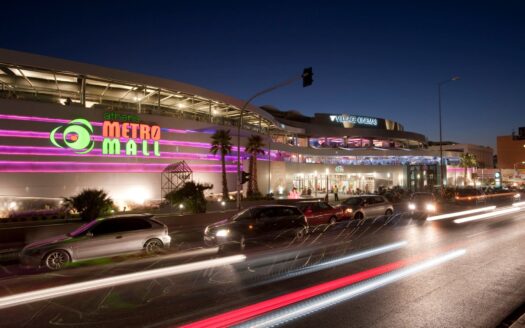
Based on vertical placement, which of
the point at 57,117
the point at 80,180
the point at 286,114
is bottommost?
the point at 80,180

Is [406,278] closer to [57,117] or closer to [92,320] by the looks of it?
[92,320]

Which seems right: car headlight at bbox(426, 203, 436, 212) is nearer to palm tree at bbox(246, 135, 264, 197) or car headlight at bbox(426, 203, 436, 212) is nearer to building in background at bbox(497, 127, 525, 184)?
palm tree at bbox(246, 135, 264, 197)

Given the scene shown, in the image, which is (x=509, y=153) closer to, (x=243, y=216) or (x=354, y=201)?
(x=354, y=201)

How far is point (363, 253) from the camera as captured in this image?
1206 centimetres

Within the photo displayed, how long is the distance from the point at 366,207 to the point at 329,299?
16.8 meters

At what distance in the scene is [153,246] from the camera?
12891mm

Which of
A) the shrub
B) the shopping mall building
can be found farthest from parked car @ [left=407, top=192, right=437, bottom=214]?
the shopping mall building

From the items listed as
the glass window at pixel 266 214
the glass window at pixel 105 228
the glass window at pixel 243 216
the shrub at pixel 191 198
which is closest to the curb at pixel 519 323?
the glass window at pixel 266 214

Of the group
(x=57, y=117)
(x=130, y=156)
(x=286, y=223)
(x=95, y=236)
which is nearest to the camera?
(x=95, y=236)

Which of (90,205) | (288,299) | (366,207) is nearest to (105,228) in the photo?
(288,299)

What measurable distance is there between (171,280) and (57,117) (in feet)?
73.8

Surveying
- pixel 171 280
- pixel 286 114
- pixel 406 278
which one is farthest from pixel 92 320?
pixel 286 114

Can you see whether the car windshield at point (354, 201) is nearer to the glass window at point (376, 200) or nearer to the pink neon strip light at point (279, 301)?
the glass window at point (376, 200)

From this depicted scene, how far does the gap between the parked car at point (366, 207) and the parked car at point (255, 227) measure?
7.67m
